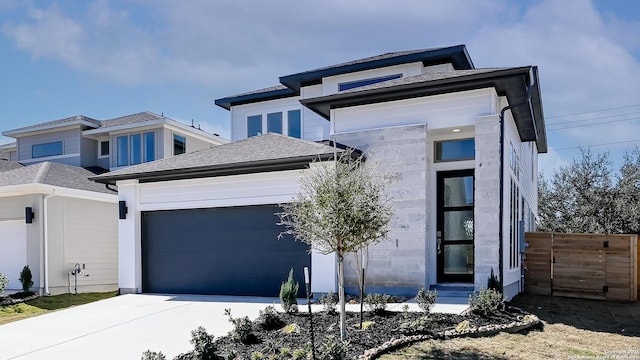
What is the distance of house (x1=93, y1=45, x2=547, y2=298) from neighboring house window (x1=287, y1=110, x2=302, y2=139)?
3.53 metres

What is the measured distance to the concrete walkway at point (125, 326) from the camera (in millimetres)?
6973

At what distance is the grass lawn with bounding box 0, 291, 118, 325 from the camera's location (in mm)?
10566

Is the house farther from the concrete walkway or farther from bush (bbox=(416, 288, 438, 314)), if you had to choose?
bush (bbox=(416, 288, 438, 314))

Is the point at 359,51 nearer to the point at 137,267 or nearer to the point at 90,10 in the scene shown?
the point at 90,10

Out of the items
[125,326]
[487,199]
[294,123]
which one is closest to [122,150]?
[294,123]

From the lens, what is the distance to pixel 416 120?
10820mm

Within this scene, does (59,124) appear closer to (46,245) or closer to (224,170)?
(46,245)

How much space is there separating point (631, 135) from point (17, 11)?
21.4 metres

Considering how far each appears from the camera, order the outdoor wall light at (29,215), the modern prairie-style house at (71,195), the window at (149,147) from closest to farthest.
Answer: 1. the outdoor wall light at (29,215)
2. the modern prairie-style house at (71,195)
3. the window at (149,147)

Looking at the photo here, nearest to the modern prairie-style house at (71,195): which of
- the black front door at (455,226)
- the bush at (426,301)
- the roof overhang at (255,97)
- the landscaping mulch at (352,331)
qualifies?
the roof overhang at (255,97)

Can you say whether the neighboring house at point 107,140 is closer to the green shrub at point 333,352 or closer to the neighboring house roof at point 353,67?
the neighboring house roof at point 353,67

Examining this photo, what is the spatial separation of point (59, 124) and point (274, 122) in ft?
31.4

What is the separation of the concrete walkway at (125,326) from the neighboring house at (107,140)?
8743mm

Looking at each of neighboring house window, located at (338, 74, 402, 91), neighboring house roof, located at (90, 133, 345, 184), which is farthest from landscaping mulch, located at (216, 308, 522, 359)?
neighboring house window, located at (338, 74, 402, 91)
